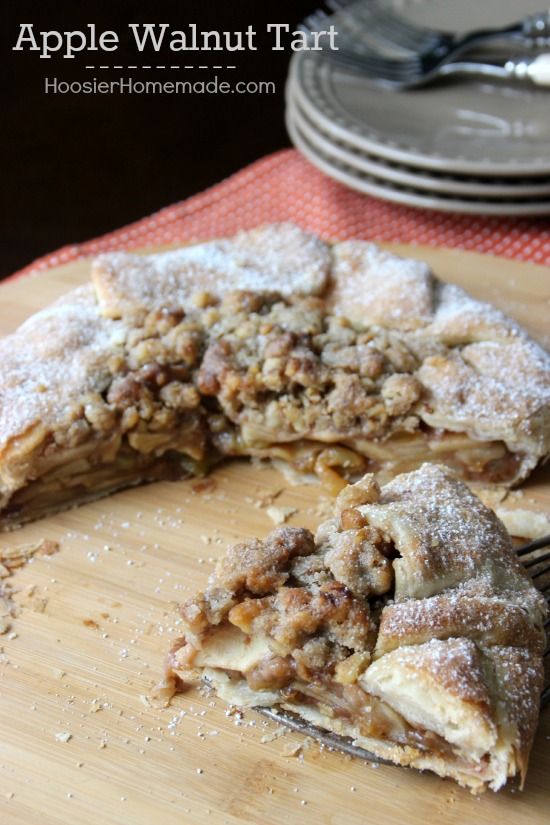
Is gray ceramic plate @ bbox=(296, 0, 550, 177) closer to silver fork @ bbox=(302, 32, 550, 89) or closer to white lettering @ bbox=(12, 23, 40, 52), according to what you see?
silver fork @ bbox=(302, 32, 550, 89)

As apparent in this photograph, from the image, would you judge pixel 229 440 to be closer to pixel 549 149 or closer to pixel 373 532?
pixel 373 532

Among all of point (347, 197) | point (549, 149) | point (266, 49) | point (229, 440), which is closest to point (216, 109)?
point (266, 49)

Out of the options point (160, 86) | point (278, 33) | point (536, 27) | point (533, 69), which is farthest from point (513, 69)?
point (160, 86)

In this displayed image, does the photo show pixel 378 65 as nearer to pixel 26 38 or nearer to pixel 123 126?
pixel 123 126

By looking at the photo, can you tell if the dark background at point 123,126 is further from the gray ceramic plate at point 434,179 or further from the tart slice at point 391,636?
the tart slice at point 391,636

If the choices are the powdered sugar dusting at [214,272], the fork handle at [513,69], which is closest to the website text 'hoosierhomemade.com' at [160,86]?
the fork handle at [513,69]

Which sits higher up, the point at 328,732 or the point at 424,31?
the point at 424,31

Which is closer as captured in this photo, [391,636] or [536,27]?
[391,636]
